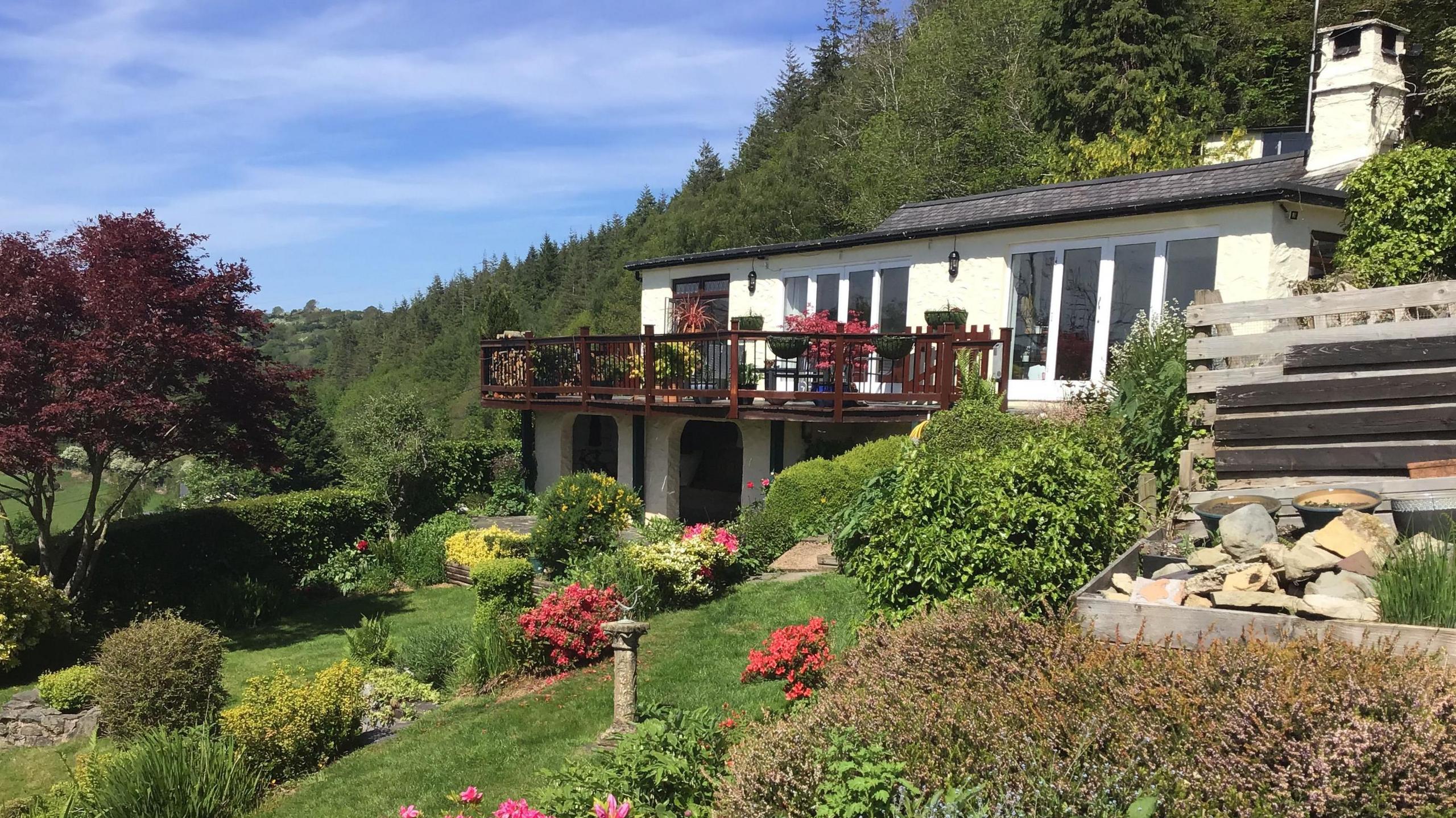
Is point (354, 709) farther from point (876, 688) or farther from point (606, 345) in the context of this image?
point (606, 345)

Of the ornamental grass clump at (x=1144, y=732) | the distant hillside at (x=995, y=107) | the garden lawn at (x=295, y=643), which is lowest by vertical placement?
the garden lawn at (x=295, y=643)

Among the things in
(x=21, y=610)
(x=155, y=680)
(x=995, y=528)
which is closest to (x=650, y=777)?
(x=995, y=528)

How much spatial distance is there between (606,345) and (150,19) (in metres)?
7.14

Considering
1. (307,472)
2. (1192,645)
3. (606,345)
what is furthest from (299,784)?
(307,472)

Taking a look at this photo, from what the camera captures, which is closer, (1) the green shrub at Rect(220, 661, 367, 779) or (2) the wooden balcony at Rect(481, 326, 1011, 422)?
(1) the green shrub at Rect(220, 661, 367, 779)

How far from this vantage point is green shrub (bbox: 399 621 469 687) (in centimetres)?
902

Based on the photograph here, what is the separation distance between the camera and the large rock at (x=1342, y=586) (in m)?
4.38

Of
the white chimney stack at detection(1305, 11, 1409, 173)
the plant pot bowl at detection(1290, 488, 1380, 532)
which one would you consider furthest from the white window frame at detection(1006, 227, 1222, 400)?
the plant pot bowl at detection(1290, 488, 1380, 532)

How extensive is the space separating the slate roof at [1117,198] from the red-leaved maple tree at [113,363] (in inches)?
351

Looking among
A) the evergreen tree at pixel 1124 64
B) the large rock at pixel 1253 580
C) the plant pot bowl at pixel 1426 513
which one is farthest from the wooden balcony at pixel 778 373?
the evergreen tree at pixel 1124 64

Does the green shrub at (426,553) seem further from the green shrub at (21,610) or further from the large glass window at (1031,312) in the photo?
the large glass window at (1031,312)

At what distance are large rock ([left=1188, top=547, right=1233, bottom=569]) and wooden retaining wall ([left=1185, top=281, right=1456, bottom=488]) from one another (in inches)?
54.4

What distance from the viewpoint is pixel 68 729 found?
8727mm

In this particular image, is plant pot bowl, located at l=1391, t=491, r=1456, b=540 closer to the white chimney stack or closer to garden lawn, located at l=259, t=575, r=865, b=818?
garden lawn, located at l=259, t=575, r=865, b=818
